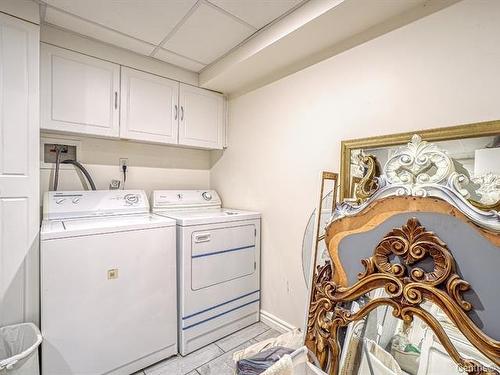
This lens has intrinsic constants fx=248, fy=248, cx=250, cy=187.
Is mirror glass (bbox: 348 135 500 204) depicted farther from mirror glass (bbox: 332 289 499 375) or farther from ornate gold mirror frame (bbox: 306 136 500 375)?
mirror glass (bbox: 332 289 499 375)

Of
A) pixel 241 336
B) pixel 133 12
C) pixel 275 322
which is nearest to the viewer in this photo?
pixel 133 12

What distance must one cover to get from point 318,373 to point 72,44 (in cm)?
267

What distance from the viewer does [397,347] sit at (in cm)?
107

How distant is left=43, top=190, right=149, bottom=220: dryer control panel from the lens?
1856 millimetres

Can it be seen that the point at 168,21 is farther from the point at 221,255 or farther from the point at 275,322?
the point at 275,322

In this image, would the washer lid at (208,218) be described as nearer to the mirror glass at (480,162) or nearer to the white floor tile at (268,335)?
the white floor tile at (268,335)

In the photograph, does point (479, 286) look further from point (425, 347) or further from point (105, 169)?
point (105, 169)

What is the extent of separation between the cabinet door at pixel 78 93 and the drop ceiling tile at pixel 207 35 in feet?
1.93

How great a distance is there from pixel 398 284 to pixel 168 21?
2.09 m

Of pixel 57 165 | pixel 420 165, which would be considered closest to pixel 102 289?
pixel 57 165

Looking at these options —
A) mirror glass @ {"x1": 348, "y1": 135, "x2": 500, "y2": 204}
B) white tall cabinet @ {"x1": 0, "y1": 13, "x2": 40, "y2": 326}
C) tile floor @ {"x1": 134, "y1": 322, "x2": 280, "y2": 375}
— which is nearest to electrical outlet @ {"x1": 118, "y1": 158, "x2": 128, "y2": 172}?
white tall cabinet @ {"x1": 0, "y1": 13, "x2": 40, "y2": 326}

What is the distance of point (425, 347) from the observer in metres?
1.00

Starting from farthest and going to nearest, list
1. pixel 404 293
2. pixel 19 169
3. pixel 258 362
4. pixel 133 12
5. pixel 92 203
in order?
pixel 92 203
pixel 133 12
pixel 19 169
pixel 258 362
pixel 404 293

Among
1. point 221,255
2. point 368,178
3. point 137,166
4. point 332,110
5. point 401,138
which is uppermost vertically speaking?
point 332,110
